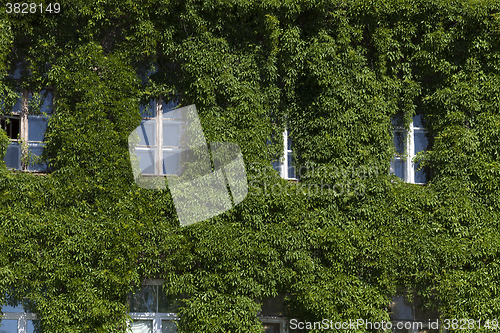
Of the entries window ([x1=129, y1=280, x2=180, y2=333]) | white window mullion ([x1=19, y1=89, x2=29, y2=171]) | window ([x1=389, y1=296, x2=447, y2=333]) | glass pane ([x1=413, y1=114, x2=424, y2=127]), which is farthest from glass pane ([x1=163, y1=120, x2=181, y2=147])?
window ([x1=389, y1=296, x2=447, y2=333])

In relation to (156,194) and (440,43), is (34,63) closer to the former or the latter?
(156,194)

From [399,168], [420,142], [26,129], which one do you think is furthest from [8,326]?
[420,142]

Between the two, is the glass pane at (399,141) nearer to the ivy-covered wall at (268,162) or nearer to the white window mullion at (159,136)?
the ivy-covered wall at (268,162)

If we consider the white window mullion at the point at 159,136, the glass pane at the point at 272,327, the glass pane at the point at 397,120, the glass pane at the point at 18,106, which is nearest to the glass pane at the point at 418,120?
the glass pane at the point at 397,120

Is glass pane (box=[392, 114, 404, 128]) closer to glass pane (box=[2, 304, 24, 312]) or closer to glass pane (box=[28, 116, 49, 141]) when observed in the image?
glass pane (box=[28, 116, 49, 141])

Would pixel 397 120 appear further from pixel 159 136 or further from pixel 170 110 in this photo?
pixel 159 136

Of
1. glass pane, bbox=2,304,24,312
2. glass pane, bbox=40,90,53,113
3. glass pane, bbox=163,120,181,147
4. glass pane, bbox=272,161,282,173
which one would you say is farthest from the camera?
glass pane, bbox=272,161,282,173
